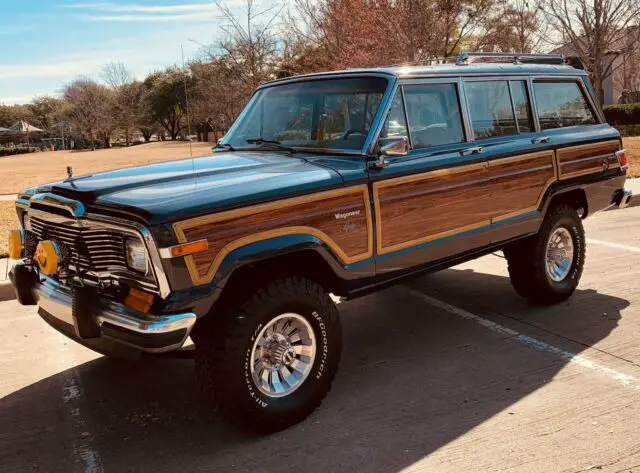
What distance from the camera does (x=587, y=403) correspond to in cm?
381

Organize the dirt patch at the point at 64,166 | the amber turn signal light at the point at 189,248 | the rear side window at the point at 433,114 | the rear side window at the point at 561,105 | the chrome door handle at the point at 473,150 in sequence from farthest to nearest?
the dirt patch at the point at 64,166 < the rear side window at the point at 561,105 < the chrome door handle at the point at 473,150 < the rear side window at the point at 433,114 < the amber turn signal light at the point at 189,248

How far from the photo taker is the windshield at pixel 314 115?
13.9 feet

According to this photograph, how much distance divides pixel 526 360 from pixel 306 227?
2.02 m

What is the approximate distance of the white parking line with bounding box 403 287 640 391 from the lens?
4.11 meters

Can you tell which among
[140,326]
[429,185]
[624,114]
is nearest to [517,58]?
[429,185]

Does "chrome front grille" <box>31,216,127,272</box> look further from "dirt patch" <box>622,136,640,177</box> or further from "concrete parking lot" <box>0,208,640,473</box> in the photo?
"dirt patch" <box>622,136,640,177</box>

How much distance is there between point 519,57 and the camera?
5.53 meters

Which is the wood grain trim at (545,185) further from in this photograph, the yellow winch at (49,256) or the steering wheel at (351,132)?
the yellow winch at (49,256)

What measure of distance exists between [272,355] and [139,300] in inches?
33.1

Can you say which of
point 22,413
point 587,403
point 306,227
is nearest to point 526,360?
point 587,403

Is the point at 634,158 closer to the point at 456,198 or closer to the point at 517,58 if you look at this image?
the point at 517,58

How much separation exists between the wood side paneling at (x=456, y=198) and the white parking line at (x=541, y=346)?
942 mm

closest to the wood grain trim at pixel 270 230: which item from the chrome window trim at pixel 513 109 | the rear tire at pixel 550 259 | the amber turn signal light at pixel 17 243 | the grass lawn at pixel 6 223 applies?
the amber turn signal light at pixel 17 243

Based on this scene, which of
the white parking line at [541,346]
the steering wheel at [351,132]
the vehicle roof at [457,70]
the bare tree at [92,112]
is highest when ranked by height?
the bare tree at [92,112]
